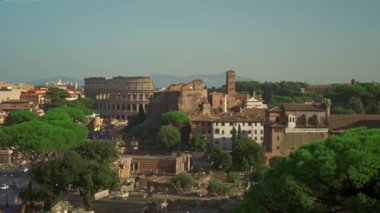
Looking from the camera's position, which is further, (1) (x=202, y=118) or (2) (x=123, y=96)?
(2) (x=123, y=96)

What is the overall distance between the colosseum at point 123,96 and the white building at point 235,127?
16.3 meters

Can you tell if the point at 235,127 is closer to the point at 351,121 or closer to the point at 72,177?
the point at 351,121

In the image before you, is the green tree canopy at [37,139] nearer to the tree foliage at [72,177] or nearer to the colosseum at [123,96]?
the tree foliage at [72,177]

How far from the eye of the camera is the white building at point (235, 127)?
2248cm

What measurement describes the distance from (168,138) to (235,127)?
90.6 inches

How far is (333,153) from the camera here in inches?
253

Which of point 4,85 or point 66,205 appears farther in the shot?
Answer: point 4,85

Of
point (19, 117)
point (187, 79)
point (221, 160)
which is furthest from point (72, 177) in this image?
point (187, 79)

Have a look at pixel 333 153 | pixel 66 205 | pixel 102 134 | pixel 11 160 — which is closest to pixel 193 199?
pixel 66 205

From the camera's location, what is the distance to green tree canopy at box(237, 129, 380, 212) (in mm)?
6129

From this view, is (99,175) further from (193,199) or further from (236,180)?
(236,180)

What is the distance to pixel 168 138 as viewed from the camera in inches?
870

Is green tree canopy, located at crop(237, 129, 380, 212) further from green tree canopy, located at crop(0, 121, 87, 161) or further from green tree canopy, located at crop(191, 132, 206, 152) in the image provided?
green tree canopy, located at crop(191, 132, 206, 152)

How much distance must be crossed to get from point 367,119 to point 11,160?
1119cm
